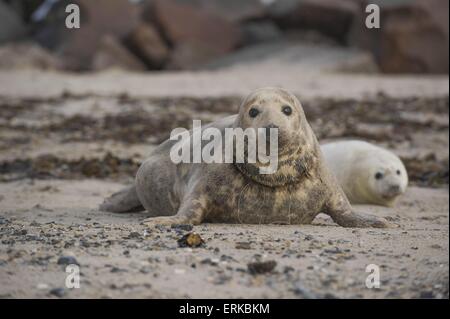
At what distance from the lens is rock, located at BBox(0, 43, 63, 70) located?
20.6 meters

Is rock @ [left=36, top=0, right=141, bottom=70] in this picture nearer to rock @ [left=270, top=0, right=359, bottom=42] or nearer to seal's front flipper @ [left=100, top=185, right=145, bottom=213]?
rock @ [left=270, top=0, right=359, bottom=42]

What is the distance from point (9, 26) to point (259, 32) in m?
8.01

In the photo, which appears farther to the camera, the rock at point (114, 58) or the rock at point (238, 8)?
the rock at point (238, 8)

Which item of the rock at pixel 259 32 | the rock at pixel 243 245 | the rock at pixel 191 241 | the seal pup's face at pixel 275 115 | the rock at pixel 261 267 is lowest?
the rock at pixel 261 267

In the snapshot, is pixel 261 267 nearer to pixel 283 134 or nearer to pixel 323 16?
pixel 283 134

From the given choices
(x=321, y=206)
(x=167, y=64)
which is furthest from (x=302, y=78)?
(x=321, y=206)

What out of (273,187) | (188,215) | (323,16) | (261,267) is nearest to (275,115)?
(273,187)

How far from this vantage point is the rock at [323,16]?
22.8 m

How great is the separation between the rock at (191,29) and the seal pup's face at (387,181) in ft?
Answer: 47.5

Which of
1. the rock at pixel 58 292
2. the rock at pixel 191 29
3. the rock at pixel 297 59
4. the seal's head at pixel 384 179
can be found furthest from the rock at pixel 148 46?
the rock at pixel 58 292

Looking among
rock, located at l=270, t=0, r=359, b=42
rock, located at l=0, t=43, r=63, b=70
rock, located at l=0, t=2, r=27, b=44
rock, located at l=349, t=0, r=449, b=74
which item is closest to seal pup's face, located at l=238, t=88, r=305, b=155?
rock, located at l=349, t=0, r=449, b=74

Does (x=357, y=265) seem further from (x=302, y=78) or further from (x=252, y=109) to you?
(x=302, y=78)

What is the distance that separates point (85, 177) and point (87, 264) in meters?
5.11

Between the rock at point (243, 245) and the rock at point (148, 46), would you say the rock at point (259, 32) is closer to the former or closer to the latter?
the rock at point (148, 46)
